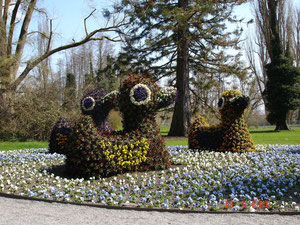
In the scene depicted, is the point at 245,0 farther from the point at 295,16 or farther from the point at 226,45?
the point at 295,16

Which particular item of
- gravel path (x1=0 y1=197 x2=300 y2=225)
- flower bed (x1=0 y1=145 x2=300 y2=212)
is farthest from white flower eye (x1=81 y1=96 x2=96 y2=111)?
gravel path (x1=0 y1=197 x2=300 y2=225)

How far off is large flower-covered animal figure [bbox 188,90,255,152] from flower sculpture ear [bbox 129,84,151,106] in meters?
3.02

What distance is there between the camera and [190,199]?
3.97 metres

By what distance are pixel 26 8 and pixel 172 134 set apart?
1248 centimetres

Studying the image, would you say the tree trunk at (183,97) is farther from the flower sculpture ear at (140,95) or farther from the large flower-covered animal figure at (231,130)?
the flower sculpture ear at (140,95)

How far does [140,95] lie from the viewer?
620 cm

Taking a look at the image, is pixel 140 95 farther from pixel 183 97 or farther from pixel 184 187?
pixel 183 97

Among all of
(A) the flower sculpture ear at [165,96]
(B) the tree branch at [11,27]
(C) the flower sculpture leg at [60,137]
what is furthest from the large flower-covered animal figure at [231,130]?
(B) the tree branch at [11,27]

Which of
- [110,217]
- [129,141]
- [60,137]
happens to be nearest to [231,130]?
[129,141]

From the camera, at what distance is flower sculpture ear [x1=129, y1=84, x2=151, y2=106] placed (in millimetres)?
6164

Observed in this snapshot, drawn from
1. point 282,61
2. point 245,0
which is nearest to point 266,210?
point 245,0

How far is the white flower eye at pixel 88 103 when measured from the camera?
8945mm

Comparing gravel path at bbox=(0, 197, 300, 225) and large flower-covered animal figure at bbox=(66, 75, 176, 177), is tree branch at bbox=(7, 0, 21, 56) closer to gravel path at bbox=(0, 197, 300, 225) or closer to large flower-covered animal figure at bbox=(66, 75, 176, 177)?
large flower-covered animal figure at bbox=(66, 75, 176, 177)

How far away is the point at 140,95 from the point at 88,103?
128 inches
